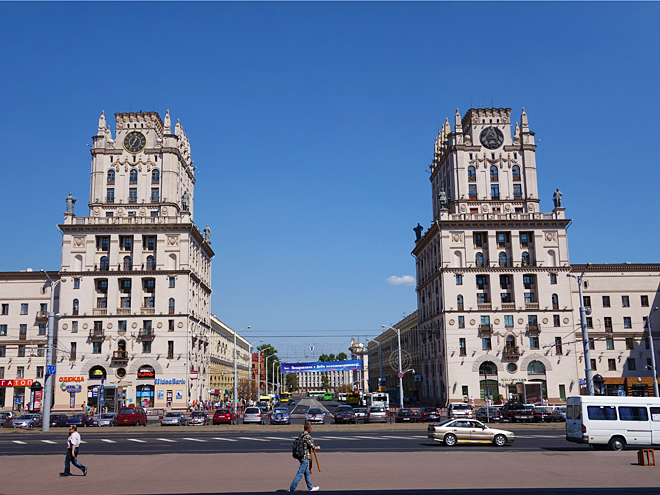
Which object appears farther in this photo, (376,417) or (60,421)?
(376,417)

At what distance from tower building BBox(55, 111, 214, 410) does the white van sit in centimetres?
5592

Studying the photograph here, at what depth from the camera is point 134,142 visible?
91.1 meters

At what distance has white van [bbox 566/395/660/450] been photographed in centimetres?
A: 3106

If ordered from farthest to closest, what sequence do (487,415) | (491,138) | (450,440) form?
(491,138) → (487,415) → (450,440)

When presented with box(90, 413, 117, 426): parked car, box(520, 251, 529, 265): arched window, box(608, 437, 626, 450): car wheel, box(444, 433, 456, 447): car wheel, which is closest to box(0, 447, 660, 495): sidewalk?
box(608, 437, 626, 450): car wheel

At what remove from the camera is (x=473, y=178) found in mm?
89125

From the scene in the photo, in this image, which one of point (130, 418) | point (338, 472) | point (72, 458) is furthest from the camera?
point (130, 418)

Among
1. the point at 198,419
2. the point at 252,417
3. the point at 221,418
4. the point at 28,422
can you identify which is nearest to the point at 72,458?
the point at 198,419

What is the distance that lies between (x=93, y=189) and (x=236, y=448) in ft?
215

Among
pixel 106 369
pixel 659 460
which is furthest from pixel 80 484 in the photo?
pixel 106 369

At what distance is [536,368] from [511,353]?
418 centimetres

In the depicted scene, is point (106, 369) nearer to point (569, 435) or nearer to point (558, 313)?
point (558, 313)

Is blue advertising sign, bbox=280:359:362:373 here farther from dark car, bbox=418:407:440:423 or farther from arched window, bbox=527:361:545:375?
dark car, bbox=418:407:440:423

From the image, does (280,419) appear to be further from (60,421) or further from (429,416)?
(60,421)
